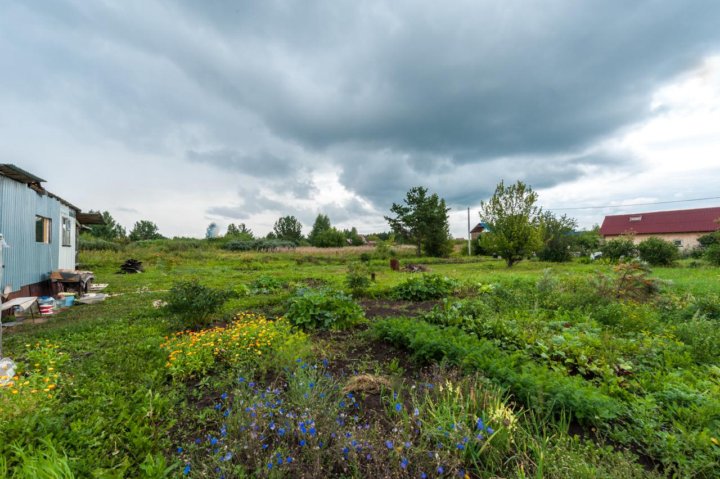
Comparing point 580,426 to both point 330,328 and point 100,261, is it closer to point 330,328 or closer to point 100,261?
point 330,328

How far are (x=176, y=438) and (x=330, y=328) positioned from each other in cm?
312

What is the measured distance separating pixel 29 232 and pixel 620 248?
2978 cm

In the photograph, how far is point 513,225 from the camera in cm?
1995

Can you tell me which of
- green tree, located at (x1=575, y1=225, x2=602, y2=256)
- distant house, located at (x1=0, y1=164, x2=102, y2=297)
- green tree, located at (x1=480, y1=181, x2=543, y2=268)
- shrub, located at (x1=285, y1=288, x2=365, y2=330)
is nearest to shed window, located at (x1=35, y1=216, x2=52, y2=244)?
distant house, located at (x1=0, y1=164, x2=102, y2=297)

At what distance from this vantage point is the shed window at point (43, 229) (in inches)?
387

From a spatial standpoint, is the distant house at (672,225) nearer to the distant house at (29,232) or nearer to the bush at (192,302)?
the bush at (192,302)

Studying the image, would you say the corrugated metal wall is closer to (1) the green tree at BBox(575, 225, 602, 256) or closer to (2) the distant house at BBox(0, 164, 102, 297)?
(2) the distant house at BBox(0, 164, 102, 297)

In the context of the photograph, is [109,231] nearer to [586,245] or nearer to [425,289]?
[425,289]

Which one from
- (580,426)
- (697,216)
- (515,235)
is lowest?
(580,426)

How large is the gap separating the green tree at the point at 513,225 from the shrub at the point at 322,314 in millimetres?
17078

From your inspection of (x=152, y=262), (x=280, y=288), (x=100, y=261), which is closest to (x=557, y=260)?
(x=280, y=288)

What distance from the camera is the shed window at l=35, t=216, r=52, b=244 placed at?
32.2ft

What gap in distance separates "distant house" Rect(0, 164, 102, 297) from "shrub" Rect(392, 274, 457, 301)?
29.1ft

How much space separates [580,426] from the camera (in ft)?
8.14
